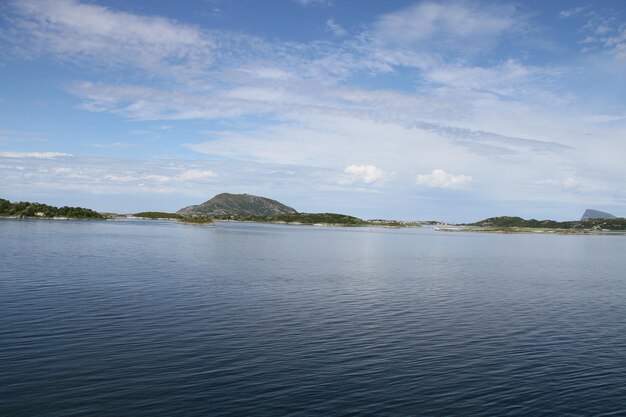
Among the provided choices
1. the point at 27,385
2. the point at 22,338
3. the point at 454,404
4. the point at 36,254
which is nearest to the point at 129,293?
the point at 22,338

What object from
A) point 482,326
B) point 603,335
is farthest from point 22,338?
point 603,335

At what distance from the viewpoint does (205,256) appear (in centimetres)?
9044

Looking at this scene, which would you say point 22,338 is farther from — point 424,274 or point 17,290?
point 424,274

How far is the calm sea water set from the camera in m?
21.5

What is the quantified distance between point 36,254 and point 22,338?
56047mm

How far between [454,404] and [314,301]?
2554cm

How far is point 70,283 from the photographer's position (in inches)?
2003

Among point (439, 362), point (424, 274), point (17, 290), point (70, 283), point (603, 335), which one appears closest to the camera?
point (439, 362)

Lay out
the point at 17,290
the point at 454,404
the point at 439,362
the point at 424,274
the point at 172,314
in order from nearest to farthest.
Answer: the point at 454,404 < the point at 439,362 < the point at 172,314 < the point at 17,290 < the point at 424,274

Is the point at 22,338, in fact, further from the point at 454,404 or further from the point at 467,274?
the point at 467,274

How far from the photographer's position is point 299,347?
1189 inches

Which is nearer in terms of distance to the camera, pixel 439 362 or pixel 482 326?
Result: pixel 439 362

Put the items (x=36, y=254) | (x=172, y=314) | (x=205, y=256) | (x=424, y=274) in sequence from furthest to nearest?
(x=205, y=256), (x=36, y=254), (x=424, y=274), (x=172, y=314)

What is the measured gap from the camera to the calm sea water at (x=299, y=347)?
2153 centimetres
